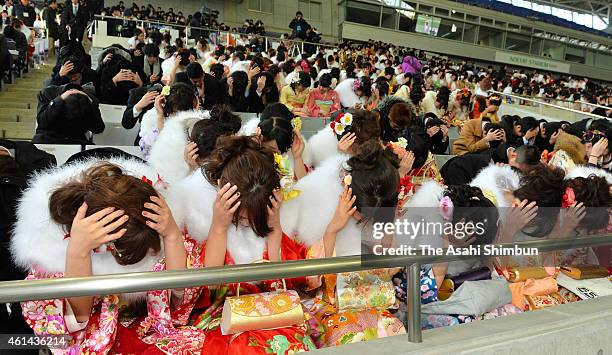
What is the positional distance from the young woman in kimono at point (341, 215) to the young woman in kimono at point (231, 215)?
0.16 m

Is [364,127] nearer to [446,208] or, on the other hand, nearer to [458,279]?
[446,208]

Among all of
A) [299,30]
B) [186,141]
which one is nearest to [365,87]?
[186,141]

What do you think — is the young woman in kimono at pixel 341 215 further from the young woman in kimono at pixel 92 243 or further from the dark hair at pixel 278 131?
the dark hair at pixel 278 131

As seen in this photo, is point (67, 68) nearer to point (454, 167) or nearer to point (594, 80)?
point (454, 167)

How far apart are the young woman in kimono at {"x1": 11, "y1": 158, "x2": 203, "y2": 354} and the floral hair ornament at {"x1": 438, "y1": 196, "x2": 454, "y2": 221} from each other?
117cm

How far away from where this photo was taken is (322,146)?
11.8 ft

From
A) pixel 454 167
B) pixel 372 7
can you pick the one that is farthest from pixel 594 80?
pixel 454 167

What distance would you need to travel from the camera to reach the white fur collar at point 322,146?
3.56m

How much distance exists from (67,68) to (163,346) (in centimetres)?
392

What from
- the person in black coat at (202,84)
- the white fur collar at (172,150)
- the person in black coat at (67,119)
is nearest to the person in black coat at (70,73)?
the person in black coat at (67,119)

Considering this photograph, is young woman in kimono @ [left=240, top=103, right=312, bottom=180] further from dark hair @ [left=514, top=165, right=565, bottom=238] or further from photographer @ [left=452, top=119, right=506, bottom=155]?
photographer @ [left=452, top=119, right=506, bottom=155]

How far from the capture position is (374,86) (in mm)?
7945

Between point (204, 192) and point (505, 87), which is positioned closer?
point (204, 192)

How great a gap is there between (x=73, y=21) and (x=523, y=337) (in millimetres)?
10292
